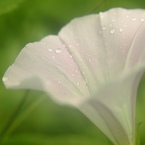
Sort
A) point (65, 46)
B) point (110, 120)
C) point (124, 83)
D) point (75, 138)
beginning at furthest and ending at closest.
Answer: point (75, 138), point (65, 46), point (110, 120), point (124, 83)

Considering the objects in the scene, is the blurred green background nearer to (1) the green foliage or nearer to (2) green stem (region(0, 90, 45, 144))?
(2) green stem (region(0, 90, 45, 144))

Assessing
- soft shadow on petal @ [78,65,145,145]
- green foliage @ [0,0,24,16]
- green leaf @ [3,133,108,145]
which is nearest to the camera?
soft shadow on petal @ [78,65,145,145]

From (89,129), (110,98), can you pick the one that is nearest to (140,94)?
(89,129)

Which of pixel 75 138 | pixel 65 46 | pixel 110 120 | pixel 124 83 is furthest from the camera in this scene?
pixel 75 138

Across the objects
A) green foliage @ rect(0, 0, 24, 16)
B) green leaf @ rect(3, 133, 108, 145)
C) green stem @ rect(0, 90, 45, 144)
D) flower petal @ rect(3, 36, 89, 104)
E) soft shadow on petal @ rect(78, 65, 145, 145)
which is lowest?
green leaf @ rect(3, 133, 108, 145)

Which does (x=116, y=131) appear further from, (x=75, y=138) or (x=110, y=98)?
(x=75, y=138)

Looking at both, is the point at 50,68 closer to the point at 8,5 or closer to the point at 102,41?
the point at 102,41

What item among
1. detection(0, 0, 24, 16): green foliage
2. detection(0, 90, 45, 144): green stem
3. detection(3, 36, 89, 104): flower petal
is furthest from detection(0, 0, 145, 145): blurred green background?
detection(3, 36, 89, 104): flower petal
